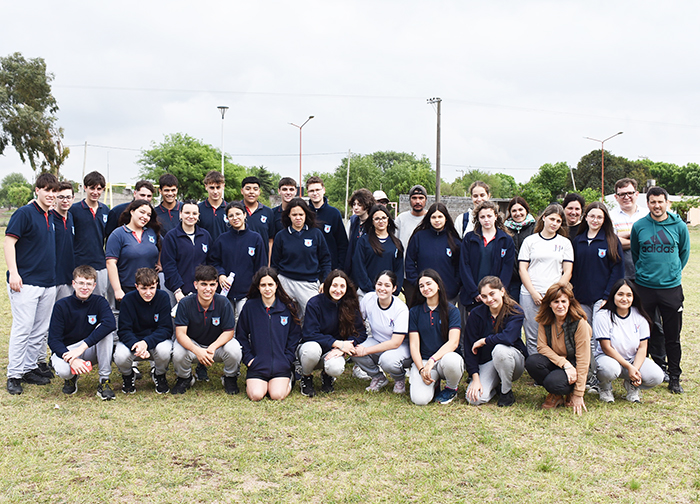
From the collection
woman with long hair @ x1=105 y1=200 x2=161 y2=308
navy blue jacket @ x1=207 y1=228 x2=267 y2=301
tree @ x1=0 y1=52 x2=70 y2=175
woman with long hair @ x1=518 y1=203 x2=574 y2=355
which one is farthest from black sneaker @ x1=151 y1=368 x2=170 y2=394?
tree @ x1=0 y1=52 x2=70 y2=175

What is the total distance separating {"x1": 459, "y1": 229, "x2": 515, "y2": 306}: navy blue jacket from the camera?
18.3 feet

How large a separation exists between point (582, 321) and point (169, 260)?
4032 millimetres

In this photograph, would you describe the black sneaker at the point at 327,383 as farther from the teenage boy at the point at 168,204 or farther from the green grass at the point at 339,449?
the teenage boy at the point at 168,204

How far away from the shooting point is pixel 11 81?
34.6 meters

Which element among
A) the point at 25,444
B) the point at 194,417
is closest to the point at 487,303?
the point at 194,417

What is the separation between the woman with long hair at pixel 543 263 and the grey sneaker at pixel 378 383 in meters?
1.45

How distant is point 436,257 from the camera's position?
5.85 m

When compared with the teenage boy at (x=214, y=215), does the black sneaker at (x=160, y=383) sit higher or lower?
lower

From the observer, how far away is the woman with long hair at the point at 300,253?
598 cm

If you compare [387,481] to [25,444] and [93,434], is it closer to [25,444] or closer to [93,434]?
[93,434]

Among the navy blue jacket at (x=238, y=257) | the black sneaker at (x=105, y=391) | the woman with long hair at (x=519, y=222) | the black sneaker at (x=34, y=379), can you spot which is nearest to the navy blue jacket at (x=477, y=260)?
the woman with long hair at (x=519, y=222)

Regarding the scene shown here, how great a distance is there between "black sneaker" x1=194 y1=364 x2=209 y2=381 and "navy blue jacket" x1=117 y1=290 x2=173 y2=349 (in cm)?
70

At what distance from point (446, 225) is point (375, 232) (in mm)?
762

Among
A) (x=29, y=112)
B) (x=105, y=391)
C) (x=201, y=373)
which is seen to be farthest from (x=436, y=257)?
(x=29, y=112)
